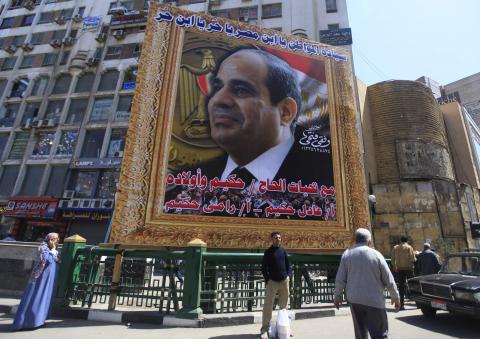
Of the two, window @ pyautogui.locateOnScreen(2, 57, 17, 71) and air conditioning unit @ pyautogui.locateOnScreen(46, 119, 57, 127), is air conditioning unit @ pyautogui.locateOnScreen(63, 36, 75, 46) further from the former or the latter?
air conditioning unit @ pyautogui.locateOnScreen(46, 119, 57, 127)

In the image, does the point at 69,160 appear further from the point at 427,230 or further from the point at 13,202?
the point at 427,230

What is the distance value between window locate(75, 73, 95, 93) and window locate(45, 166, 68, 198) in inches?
263

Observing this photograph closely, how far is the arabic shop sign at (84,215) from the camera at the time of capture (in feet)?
63.8

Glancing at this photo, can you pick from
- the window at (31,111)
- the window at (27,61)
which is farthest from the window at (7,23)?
the window at (31,111)

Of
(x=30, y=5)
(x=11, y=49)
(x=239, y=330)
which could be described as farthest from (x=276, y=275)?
(x=30, y=5)

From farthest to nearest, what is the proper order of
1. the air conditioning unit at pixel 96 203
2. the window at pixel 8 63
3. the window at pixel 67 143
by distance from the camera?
the window at pixel 8 63 → the window at pixel 67 143 → the air conditioning unit at pixel 96 203

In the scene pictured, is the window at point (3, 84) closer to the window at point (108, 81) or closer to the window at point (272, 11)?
the window at point (108, 81)

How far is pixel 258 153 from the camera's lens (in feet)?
29.2

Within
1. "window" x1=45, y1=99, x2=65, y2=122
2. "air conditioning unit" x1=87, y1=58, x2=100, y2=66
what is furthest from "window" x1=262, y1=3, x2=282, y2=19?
"window" x1=45, y1=99, x2=65, y2=122

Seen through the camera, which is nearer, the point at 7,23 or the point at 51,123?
the point at 51,123

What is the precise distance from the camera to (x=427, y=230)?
16.1 meters

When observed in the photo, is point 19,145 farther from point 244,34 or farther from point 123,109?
point 244,34

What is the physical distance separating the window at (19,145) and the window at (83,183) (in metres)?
5.41

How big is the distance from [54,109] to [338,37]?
22.0m
